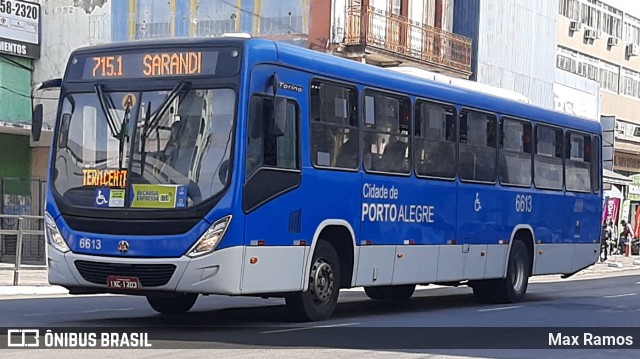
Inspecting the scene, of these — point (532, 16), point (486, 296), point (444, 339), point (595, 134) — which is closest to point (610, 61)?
point (532, 16)

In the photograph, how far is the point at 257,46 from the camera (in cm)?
1403

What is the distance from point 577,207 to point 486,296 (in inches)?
130

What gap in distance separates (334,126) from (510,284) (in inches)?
255

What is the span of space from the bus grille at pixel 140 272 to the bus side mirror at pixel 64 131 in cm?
161

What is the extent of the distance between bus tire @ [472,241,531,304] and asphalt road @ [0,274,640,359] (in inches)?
11.1

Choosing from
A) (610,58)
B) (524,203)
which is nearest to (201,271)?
(524,203)

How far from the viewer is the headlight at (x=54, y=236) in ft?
45.8

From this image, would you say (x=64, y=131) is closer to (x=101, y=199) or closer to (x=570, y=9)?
(x=101, y=199)

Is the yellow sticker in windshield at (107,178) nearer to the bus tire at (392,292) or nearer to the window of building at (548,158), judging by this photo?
the bus tire at (392,292)

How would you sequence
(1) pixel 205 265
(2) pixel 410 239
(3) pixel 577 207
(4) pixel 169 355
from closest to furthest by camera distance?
(4) pixel 169 355 < (1) pixel 205 265 < (2) pixel 410 239 < (3) pixel 577 207

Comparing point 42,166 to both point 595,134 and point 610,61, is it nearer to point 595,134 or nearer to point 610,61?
point 595,134

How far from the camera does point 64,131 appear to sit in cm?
1434

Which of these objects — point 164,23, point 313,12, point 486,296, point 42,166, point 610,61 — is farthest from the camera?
point 610,61

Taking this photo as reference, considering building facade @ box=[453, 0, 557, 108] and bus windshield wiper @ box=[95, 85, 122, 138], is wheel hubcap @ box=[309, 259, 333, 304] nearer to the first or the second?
bus windshield wiper @ box=[95, 85, 122, 138]
